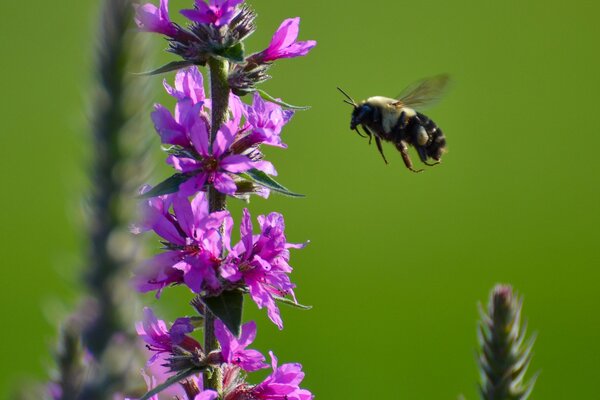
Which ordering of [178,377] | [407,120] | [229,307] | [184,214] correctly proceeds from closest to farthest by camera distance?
[178,377], [229,307], [184,214], [407,120]

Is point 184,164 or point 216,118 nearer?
point 184,164

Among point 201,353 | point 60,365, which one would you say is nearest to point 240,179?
point 201,353

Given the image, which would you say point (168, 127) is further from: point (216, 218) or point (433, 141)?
point (433, 141)

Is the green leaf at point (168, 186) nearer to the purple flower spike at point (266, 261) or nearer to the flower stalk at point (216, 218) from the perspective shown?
the flower stalk at point (216, 218)

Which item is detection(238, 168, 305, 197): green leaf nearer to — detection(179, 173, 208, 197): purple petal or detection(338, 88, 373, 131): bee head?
detection(179, 173, 208, 197): purple petal

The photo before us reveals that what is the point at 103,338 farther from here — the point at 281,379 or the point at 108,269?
the point at 281,379

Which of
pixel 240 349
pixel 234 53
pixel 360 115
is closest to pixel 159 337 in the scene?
pixel 240 349

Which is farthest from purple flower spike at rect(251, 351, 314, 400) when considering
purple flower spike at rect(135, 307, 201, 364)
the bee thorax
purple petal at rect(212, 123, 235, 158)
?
the bee thorax
